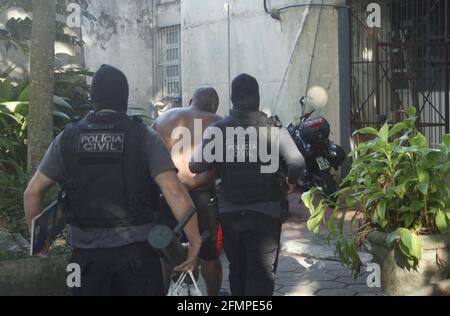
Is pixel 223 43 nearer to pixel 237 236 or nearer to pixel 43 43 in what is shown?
pixel 43 43

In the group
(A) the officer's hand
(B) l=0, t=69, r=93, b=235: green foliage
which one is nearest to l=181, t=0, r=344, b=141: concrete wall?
(B) l=0, t=69, r=93, b=235: green foliage

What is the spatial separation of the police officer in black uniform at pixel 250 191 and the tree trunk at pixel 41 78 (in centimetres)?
215

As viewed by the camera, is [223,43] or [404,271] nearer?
[404,271]

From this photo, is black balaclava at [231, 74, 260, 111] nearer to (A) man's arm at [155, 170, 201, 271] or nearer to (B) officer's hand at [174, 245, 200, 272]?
(A) man's arm at [155, 170, 201, 271]

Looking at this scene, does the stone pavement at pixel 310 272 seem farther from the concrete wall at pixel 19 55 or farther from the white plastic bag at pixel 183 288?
the concrete wall at pixel 19 55

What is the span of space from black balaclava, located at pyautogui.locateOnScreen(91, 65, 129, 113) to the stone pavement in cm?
206

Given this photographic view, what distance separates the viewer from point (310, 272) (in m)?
5.57

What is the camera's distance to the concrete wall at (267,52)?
954 cm

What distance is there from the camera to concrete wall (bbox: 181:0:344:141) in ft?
31.3

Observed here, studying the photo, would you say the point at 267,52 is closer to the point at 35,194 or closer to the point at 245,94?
the point at 245,94

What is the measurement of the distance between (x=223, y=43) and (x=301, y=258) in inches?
234

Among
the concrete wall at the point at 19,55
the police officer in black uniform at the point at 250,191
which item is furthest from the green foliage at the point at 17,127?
the police officer in black uniform at the point at 250,191

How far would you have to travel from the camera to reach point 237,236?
3.84 metres
